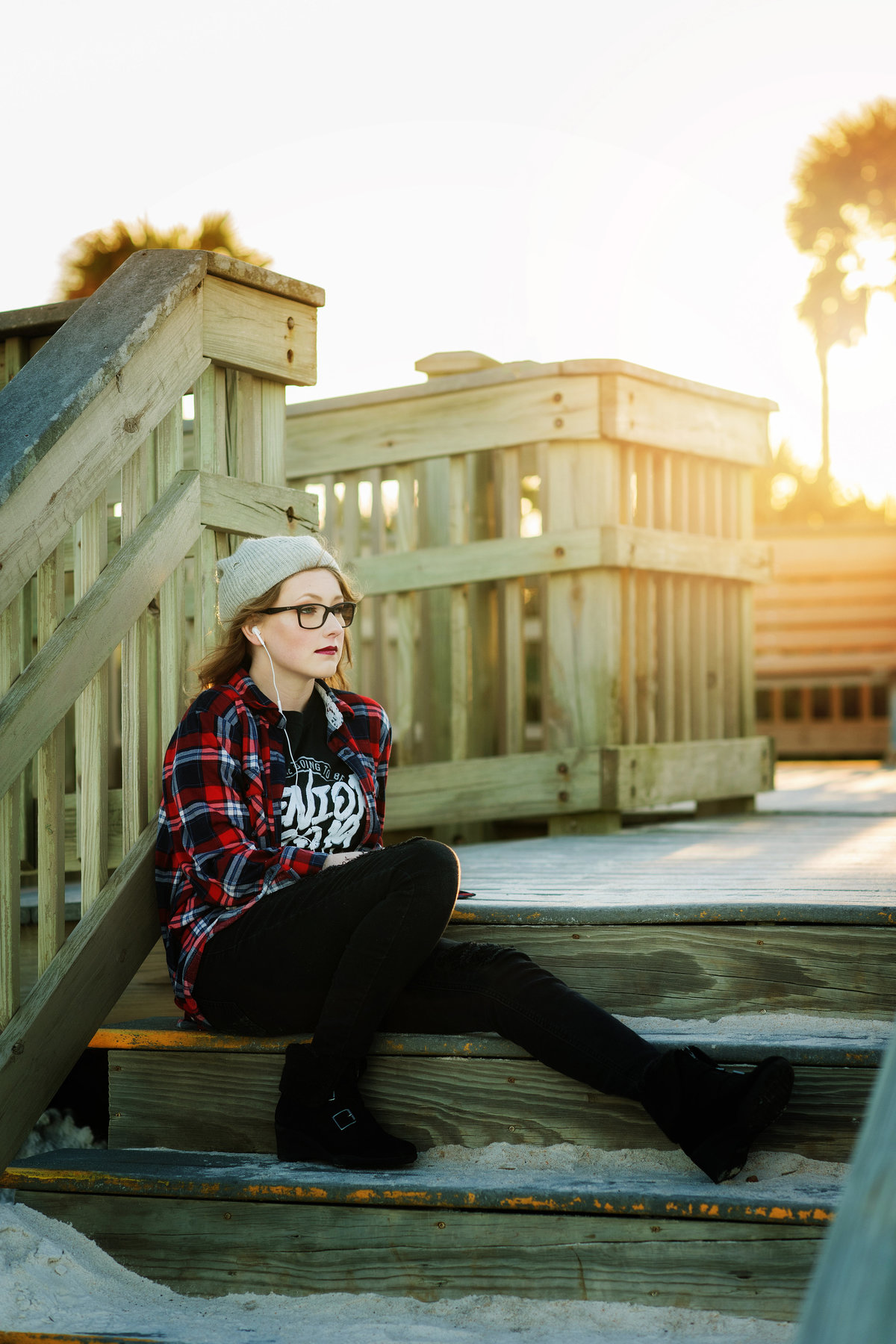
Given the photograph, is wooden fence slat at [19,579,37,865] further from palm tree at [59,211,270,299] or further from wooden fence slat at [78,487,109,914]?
palm tree at [59,211,270,299]

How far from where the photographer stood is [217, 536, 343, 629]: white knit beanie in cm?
282

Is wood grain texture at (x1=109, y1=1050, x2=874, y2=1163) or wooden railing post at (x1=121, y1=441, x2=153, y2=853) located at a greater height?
wooden railing post at (x1=121, y1=441, x2=153, y2=853)

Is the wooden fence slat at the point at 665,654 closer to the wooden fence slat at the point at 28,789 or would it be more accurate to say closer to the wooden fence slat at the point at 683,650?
the wooden fence slat at the point at 683,650

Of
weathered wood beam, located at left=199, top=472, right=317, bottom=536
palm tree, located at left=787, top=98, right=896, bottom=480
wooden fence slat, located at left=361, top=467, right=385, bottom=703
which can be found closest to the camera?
weathered wood beam, located at left=199, top=472, right=317, bottom=536

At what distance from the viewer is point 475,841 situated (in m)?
5.17

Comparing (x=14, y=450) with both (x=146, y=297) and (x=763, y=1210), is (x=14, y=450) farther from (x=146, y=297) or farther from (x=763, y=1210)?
(x=763, y=1210)

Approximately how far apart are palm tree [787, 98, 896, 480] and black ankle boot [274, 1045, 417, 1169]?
29952mm

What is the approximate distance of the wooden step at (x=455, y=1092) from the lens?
2285 millimetres

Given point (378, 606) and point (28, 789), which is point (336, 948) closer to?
point (28, 789)

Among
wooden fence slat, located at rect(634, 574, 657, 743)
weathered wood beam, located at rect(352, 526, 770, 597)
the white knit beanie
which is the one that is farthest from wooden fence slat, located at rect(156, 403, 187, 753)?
wooden fence slat, located at rect(634, 574, 657, 743)

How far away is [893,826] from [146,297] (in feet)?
11.0

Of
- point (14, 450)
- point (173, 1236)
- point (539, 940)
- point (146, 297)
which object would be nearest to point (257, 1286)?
point (173, 1236)

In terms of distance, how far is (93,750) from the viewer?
104 inches

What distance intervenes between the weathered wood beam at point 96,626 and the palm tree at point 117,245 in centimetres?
1032
